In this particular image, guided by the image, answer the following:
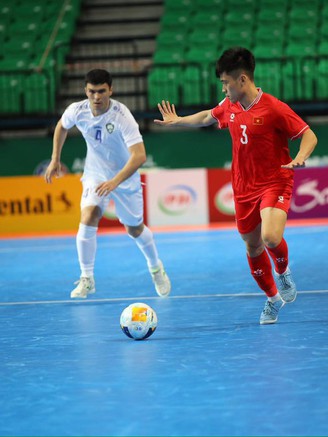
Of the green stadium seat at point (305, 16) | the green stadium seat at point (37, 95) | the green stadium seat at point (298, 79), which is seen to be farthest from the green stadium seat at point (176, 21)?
the green stadium seat at point (37, 95)

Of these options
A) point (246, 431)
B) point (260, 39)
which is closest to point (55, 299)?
point (246, 431)

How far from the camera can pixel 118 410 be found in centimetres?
453

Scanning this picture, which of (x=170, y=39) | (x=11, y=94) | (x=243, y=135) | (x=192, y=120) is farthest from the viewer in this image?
(x=170, y=39)

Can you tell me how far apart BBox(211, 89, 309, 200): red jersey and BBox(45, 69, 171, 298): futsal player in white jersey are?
56.3 inches

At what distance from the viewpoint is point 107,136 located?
325 inches

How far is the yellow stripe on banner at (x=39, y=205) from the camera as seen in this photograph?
16859mm

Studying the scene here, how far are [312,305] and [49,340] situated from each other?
2.45 m

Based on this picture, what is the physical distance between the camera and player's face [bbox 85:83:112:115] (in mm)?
7934

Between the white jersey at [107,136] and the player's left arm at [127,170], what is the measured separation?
0.10m

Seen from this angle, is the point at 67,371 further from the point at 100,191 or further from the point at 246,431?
the point at 100,191

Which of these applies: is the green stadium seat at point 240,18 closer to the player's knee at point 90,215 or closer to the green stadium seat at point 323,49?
the green stadium seat at point 323,49

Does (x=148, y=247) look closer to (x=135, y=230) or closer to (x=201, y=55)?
(x=135, y=230)

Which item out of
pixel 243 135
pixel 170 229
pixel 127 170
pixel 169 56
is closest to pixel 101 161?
pixel 127 170

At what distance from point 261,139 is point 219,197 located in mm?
10257
